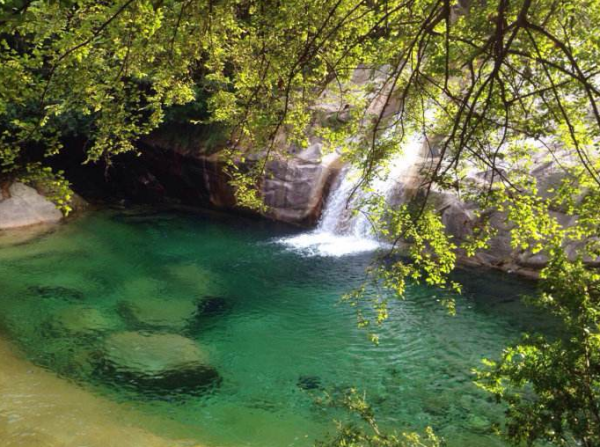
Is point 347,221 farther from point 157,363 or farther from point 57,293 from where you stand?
point 157,363

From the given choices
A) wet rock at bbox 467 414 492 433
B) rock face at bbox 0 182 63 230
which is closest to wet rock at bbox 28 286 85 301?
rock face at bbox 0 182 63 230

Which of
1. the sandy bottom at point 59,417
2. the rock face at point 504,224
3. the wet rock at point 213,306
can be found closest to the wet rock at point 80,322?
the sandy bottom at point 59,417

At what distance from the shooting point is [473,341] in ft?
30.3

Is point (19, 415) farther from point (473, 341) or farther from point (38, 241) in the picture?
point (38, 241)

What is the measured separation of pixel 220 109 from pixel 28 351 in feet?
17.3

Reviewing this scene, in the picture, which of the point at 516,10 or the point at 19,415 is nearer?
the point at 516,10

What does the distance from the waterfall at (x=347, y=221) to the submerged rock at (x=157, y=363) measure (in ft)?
19.6

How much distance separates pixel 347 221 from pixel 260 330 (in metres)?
6.83

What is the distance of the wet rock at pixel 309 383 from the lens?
7.64m

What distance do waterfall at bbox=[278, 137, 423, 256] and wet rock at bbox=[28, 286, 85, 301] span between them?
5945mm

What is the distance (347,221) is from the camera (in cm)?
1558

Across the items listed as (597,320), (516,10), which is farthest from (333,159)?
(597,320)

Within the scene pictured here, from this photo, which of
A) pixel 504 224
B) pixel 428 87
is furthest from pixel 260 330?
pixel 504 224

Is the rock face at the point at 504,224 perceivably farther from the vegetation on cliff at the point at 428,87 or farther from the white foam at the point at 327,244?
the vegetation on cliff at the point at 428,87
